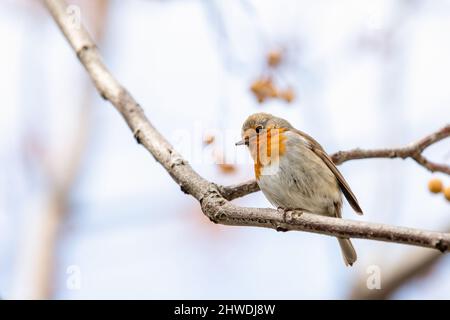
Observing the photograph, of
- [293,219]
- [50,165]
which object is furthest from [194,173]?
[50,165]

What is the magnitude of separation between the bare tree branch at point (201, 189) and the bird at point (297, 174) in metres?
0.79

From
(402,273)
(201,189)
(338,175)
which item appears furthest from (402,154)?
(201,189)

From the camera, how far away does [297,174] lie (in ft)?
12.1

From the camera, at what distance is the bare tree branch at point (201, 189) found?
1900mm

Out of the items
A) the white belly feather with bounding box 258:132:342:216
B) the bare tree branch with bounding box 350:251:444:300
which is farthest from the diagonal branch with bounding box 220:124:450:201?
the bare tree branch with bounding box 350:251:444:300

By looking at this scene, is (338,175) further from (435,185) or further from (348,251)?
(435,185)

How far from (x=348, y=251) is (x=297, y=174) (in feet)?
2.58

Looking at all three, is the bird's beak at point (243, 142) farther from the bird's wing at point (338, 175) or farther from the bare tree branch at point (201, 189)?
→ the bare tree branch at point (201, 189)

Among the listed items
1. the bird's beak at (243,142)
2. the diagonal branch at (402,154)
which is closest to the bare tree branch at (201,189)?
the diagonal branch at (402,154)

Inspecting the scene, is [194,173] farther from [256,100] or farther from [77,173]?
[77,173]

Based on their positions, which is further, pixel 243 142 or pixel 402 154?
pixel 243 142

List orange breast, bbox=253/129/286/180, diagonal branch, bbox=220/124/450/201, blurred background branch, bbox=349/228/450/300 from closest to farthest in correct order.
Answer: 1. diagonal branch, bbox=220/124/450/201
2. blurred background branch, bbox=349/228/450/300
3. orange breast, bbox=253/129/286/180

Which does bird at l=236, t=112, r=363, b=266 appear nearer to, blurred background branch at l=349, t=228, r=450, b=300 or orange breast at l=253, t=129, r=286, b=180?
orange breast at l=253, t=129, r=286, b=180

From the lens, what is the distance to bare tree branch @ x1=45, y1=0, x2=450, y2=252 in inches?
74.8
